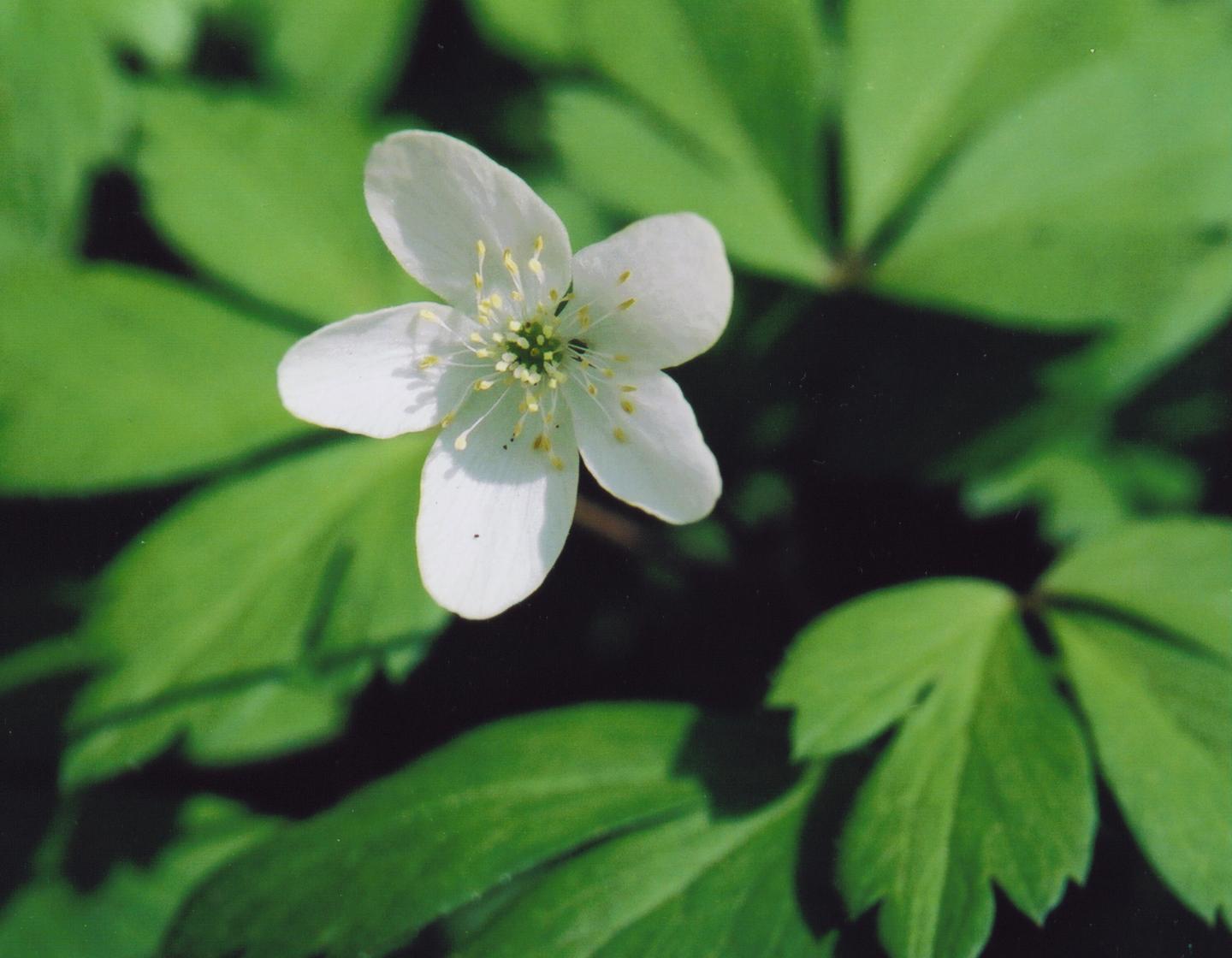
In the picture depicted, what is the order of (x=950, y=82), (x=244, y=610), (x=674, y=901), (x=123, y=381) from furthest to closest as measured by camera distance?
(x=950, y=82), (x=123, y=381), (x=244, y=610), (x=674, y=901)

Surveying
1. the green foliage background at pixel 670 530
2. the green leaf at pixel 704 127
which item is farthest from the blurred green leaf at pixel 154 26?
the green leaf at pixel 704 127

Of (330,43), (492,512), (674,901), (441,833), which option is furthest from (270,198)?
(674,901)

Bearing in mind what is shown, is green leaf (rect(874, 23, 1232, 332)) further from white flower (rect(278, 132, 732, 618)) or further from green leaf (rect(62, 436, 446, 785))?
green leaf (rect(62, 436, 446, 785))

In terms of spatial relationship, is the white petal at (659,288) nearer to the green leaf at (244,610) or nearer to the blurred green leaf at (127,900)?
the green leaf at (244,610)

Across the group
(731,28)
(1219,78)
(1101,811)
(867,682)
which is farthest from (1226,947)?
(731,28)

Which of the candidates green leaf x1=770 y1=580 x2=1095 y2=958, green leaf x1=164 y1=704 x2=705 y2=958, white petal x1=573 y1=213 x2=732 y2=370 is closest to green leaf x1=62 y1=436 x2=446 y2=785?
green leaf x1=164 y1=704 x2=705 y2=958

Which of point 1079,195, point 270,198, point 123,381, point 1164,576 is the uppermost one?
point 1079,195

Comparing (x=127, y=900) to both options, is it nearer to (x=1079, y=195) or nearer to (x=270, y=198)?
(x=270, y=198)
